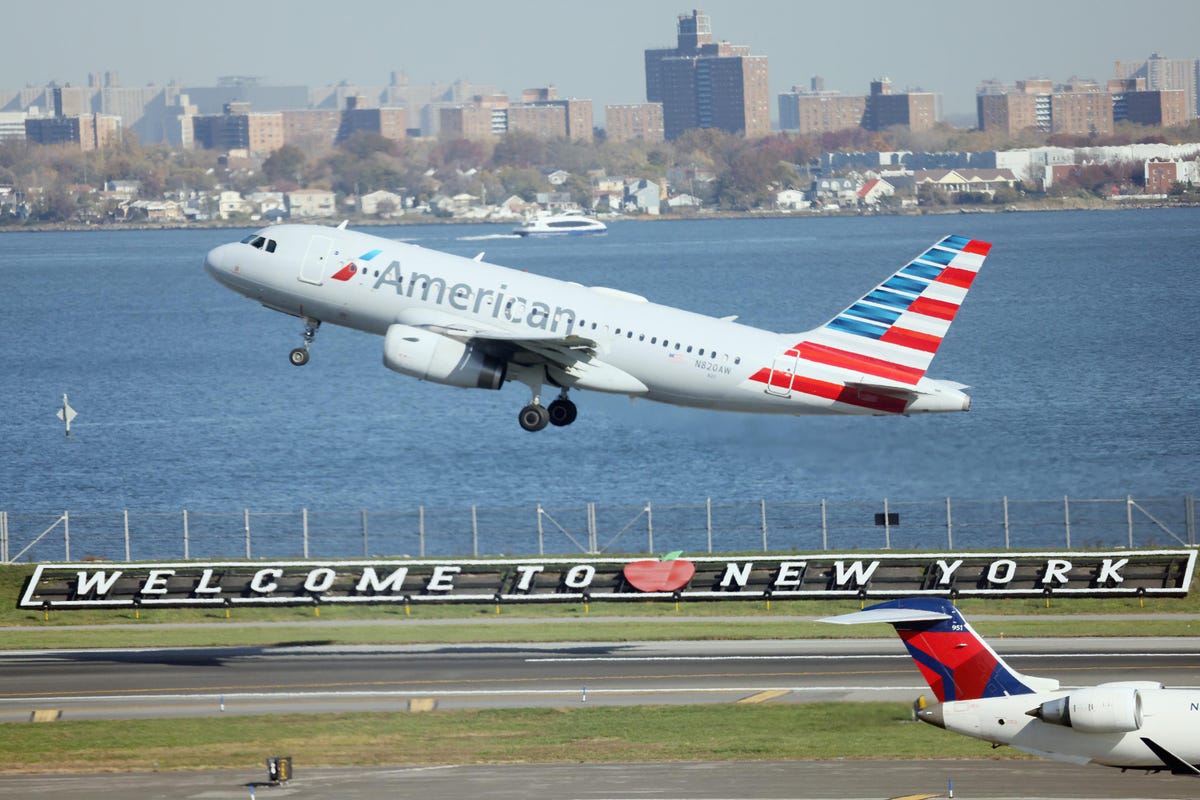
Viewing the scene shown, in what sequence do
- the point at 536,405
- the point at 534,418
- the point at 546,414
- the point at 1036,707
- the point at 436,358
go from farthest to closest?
the point at 546,414 → the point at 536,405 → the point at 534,418 → the point at 436,358 → the point at 1036,707

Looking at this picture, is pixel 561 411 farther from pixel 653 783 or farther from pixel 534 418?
pixel 653 783

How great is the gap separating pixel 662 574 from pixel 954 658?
28380 mm

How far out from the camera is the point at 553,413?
60.7m

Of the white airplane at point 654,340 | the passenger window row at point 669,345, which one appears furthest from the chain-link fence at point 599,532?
the passenger window row at point 669,345

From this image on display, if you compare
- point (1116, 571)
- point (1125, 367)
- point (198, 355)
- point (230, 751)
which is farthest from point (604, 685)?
point (198, 355)

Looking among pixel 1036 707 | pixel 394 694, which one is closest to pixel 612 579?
pixel 394 694

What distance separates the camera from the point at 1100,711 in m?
35.1

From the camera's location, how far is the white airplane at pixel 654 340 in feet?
188

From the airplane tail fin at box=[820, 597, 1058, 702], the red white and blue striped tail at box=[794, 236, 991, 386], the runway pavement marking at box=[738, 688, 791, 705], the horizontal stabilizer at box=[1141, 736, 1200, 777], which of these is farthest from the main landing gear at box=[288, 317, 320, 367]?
the horizontal stabilizer at box=[1141, 736, 1200, 777]

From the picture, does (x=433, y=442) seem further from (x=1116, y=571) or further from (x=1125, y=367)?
(x=1116, y=571)

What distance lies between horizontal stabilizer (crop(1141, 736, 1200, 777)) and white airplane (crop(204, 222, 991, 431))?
21791mm

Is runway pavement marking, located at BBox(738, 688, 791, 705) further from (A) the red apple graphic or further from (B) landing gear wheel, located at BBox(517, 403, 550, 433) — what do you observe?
(A) the red apple graphic

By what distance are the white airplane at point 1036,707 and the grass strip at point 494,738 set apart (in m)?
2.82

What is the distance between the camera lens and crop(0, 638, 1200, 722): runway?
4947 cm
